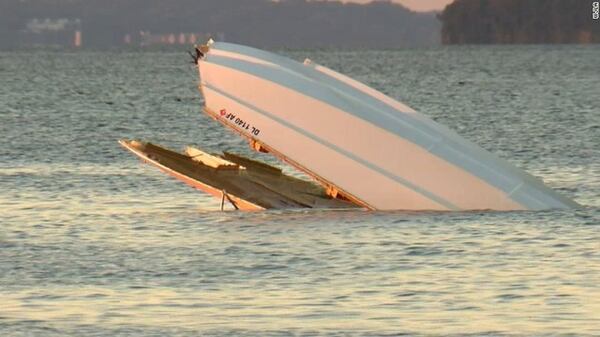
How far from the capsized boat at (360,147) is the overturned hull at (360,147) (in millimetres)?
20

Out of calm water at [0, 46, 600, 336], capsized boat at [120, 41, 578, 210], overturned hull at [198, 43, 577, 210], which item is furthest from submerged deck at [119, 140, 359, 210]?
overturned hull at [198, 43, 577, 210]

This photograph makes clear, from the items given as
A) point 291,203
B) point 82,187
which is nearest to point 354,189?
point 291,203

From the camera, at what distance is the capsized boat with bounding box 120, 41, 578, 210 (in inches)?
1486

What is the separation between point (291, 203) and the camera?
39.3 meters

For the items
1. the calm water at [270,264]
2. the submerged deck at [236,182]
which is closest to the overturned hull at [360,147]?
the calm water at [270,264]

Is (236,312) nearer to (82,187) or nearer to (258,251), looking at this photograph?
(258,251)

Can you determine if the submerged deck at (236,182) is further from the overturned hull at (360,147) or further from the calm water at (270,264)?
the overturned hull at (360,147)

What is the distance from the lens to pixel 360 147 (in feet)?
125

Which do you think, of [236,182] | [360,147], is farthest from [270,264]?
[236,182]

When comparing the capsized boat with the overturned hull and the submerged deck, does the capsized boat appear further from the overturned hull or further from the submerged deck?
the submerged deck

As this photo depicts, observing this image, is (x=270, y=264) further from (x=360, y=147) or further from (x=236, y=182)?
(x=236, y=182)

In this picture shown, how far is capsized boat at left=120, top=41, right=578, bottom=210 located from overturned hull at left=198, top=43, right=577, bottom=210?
20 millimetres

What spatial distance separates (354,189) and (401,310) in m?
12.5

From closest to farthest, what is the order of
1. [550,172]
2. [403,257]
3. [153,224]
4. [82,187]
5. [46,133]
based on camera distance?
[403,257] → [153,224] → [82,187] → [550,172] → [46,133]
